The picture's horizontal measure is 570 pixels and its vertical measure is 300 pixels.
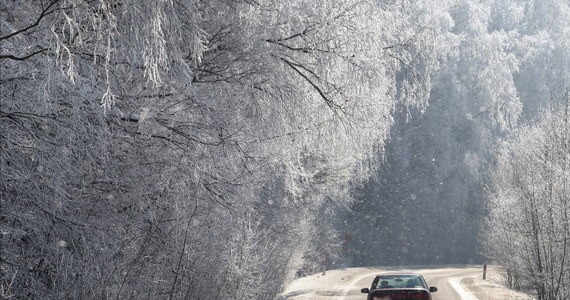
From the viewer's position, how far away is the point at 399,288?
45.2ft

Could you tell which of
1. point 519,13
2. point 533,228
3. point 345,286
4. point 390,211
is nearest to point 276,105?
point 533,228

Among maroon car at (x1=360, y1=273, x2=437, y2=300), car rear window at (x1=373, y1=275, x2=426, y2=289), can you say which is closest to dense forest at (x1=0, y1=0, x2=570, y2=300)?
maroon car at (x1=360, y1=273, x2=437, y2=300)

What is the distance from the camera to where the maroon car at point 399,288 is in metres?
13.5

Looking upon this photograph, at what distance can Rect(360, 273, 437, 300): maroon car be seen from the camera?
44.3 feet

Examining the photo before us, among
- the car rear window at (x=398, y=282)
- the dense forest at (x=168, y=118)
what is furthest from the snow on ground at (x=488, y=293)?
the dense forest at (x=168, y=118)

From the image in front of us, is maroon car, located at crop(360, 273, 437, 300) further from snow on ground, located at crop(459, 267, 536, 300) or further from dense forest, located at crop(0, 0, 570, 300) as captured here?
snow on ground, located at crop(459, 267, 536, 300)

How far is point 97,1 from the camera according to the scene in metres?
6.52

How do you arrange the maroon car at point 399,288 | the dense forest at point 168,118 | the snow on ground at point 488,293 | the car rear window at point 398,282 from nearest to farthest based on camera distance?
the dense forest at point 168,118
the maroon car at point 399,288
the car rear window at point 398,282
the snow on ground at point 488,293

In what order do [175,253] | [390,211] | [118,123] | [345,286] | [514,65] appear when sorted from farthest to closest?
[390,211]
[514,65]
[345,286]
[175,253]
[118,123]

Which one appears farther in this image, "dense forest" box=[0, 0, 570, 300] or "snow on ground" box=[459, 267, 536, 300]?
"snow on ground" box=[459, 267, 536, 300]

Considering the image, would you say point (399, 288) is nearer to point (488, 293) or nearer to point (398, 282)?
point (398, 282)

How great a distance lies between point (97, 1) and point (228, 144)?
2681mm

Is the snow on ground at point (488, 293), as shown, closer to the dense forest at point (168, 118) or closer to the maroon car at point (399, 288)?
the maroon car at point (399, 288)

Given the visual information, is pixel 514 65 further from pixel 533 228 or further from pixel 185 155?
pixel 185 155
